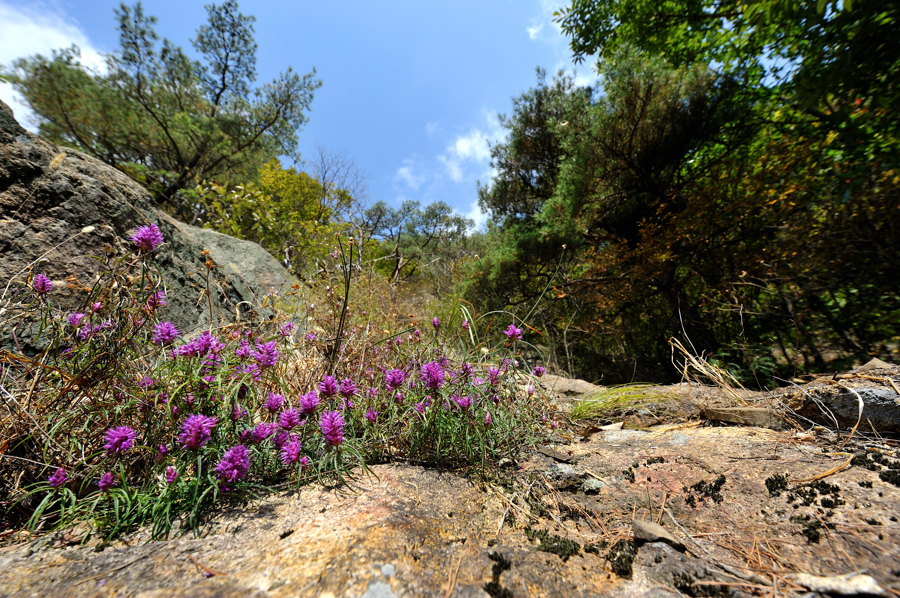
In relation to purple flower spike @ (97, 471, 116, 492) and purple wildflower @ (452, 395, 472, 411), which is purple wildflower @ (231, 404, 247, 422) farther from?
purple wildflower @ (452, 395, 472, 411)

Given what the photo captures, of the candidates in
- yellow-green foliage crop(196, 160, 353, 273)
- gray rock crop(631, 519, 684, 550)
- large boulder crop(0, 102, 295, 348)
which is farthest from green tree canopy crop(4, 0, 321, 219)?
gray rock crop(631, 519, 684, 550)

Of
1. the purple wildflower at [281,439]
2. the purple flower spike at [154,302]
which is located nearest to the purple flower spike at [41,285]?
the purple flower spike at [154,302]

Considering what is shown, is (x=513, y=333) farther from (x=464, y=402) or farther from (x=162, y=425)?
(x=162, y=425)

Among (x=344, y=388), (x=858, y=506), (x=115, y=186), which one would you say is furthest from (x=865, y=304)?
(x=115, y=186)

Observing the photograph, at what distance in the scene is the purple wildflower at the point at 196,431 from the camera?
0.95 metres

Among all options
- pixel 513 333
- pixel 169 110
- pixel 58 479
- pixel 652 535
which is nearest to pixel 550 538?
pixel 652 535

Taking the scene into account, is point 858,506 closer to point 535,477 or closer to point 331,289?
point 535,477

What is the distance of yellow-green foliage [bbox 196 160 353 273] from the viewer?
6.13 m

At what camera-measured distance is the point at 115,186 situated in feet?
7.02

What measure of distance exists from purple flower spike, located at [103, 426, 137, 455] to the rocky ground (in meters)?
0.21

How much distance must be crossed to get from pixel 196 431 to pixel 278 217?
7627mm

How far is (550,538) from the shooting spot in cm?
89

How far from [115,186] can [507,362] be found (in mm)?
2792

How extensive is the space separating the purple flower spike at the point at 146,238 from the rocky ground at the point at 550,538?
0.85 meters
